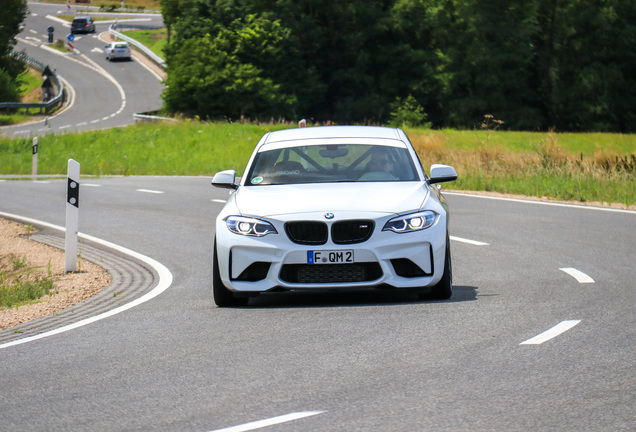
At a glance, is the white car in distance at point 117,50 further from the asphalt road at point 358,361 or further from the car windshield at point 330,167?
the car windshield at point 330,167

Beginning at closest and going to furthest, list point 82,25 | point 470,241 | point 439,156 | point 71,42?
point 470,241 < point 439,156 < point 71,42 < point 82,25

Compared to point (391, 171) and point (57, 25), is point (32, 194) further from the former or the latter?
point (57, 25)

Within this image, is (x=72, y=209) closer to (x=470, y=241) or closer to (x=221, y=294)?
(x=221, y=294)

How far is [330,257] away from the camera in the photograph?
886 centimetres

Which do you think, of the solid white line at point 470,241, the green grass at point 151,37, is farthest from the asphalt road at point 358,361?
the green grass at point 151,37

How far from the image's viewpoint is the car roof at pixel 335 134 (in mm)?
10664

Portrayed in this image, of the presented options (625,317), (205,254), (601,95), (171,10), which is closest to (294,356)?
(625,317)

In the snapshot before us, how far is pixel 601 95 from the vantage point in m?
65.5

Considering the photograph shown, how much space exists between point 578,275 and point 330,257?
10.6 feet

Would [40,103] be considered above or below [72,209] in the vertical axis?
below

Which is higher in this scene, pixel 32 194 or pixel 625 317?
pixel 625 317

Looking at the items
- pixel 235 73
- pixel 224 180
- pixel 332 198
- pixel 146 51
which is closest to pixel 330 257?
pixel 332 198

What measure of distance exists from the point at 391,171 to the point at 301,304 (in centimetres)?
159

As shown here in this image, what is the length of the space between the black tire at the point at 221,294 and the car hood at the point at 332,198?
1.86ft
